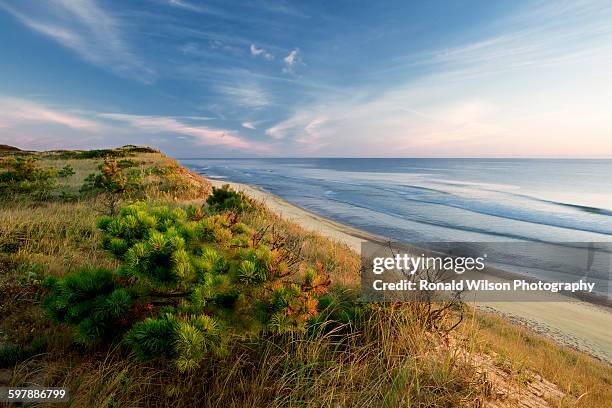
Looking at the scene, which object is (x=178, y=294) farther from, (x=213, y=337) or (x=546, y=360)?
(x=546, y=360)

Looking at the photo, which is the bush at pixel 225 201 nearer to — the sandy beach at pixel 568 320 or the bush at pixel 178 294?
the bush at pixel 178 294

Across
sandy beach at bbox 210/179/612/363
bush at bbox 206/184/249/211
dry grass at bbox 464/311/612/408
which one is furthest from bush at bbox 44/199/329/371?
sandy beach at bbox 210/179/612/363

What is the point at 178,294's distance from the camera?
3.04 metres

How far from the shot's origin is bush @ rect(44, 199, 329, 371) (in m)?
2.61

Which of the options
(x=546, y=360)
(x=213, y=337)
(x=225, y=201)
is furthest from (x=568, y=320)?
(x=225, y=201)

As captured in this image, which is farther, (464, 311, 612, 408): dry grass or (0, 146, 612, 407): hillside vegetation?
(464, 311, 612, 408): dry grass

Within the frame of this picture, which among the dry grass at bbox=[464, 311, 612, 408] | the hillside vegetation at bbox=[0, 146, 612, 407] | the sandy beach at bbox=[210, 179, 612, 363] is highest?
the hillside vegetation at bbox=[0, 146, 612, 407]

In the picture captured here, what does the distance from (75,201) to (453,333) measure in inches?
472

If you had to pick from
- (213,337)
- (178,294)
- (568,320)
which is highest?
(178,294)

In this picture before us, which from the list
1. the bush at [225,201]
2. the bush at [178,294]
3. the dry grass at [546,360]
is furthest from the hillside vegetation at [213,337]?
the bush at [225,201]

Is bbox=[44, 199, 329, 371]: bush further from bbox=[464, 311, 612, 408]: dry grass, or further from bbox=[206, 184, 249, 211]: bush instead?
bbox=[206, 184, 249, 211]: bush

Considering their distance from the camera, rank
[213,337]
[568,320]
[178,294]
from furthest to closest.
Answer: [568,320] < [178,294] < [213,337]

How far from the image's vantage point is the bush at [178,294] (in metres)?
2.61

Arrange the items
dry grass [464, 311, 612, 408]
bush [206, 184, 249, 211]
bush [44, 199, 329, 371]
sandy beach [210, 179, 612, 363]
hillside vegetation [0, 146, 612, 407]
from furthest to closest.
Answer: bush [206, 184, 249, 211] → sandy beach [210, 179, 612, 363] → dry grass [464, 311, 612, 408] → hillside vegetation [0, 146, 612, 407] → bush [44, 199, 329, 371]
